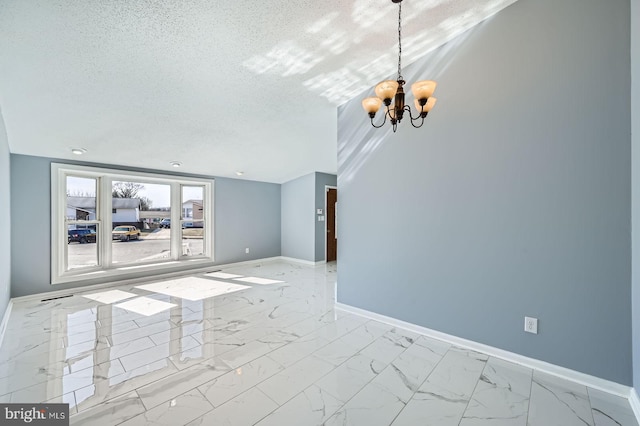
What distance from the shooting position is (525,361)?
7.25 feet

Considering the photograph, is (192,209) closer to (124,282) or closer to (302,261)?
(124,282)

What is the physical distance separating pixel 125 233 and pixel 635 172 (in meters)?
6.53

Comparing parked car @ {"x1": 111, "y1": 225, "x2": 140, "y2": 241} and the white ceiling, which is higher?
the white ceiling

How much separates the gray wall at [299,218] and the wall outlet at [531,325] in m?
4.45

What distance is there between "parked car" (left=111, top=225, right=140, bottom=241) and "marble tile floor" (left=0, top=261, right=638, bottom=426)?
5.19ft

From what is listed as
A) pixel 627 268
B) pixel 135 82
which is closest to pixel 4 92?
pixel 135 82

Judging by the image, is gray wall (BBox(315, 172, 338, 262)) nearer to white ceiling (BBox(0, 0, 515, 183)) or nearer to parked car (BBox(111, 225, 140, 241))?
white ceiling (BBox(0, 0, 515, 183))

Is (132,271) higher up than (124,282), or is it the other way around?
(132,271)

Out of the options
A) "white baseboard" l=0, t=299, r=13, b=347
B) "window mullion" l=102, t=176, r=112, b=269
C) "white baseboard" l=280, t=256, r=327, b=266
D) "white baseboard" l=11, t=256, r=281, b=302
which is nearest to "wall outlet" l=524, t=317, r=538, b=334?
"white baseboard" l=280, t=256, r=327, b=266

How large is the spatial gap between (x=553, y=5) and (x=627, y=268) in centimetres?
205

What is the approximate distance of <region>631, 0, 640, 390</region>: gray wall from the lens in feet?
5.62


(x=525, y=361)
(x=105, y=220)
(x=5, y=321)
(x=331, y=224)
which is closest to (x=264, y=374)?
(x=525, y=361)

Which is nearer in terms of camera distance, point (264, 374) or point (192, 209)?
point (264, 374)

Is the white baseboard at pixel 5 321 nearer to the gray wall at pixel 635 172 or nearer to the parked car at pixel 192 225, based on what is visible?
the parked car at pixel 192 225
